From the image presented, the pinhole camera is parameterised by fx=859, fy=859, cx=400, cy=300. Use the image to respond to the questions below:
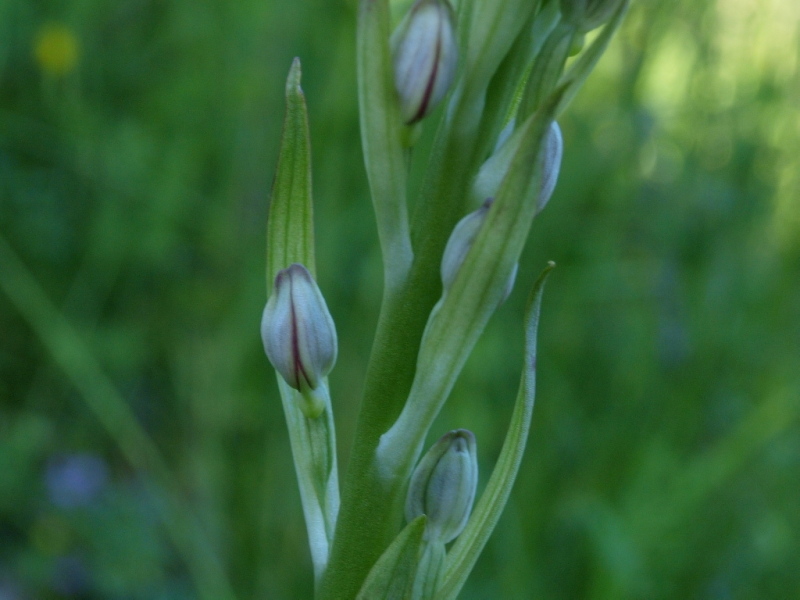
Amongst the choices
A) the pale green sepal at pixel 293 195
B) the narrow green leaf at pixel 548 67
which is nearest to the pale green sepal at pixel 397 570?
the pale green sepal at pixel 293 195

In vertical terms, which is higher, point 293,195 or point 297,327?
point 293,195

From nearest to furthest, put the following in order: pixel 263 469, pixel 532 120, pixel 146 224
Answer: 1. pixel 532 120
2. pixel 263 469
3. pixel 146 224

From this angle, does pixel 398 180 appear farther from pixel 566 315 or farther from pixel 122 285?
pixel 122 285

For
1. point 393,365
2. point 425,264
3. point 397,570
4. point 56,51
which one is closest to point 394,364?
point 393,365

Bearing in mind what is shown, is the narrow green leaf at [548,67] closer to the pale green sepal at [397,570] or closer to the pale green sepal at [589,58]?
the pale green sepal at [589,58]

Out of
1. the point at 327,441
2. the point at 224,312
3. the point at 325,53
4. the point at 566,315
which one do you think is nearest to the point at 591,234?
the point at 566,315

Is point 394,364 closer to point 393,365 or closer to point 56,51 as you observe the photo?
point 393,365
